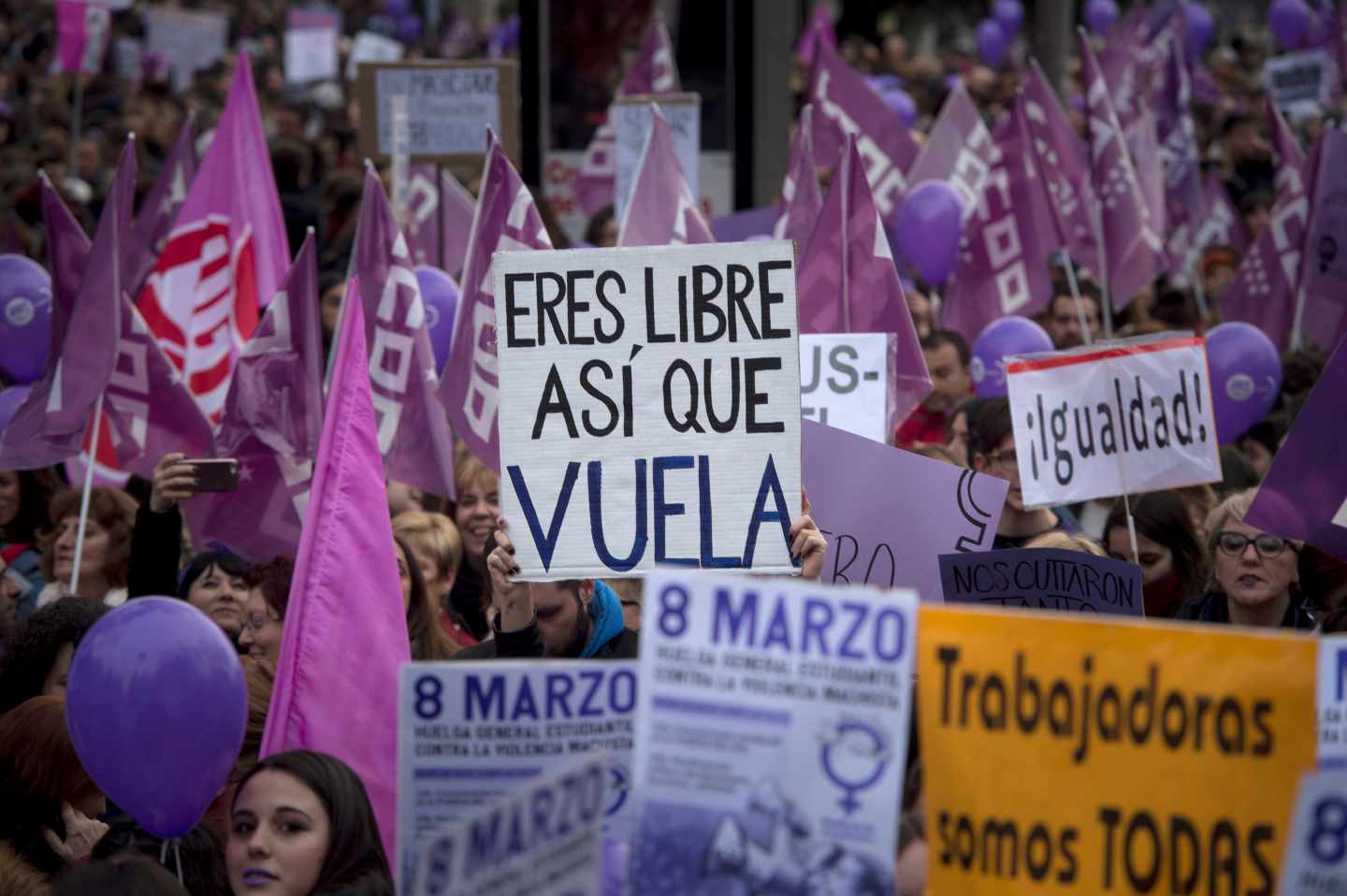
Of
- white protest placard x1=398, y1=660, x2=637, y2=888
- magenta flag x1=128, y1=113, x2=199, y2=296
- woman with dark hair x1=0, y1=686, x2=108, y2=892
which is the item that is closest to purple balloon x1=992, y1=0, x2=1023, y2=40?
magenta flag x1=128, y1=113, x2=199, y2=296

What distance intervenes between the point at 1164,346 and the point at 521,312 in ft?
8.35

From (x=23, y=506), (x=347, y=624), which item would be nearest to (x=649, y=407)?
(x=347, y=624)

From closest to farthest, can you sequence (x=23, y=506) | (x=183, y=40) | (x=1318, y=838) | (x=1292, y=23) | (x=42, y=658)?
(x=1318, y=838) → (x=42, y=658) → (x=23, y=506) → (x=1292, y=23) → (x=183, y=40)

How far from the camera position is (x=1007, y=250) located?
10094 millimetres

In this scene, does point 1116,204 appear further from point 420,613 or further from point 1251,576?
point 420,613

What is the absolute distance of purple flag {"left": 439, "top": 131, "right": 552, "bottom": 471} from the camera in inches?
272

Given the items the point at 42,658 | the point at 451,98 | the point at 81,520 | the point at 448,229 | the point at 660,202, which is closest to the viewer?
the point at 42,658


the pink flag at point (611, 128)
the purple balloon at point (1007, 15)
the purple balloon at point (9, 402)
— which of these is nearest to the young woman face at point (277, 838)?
the purple balloon at point (9, 402)

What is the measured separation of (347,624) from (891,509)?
5.58ft

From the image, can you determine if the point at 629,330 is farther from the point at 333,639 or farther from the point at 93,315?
the point at 93,315

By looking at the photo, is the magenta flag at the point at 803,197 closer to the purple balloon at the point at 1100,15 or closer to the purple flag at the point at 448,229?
the purple flag at the point at 448,229

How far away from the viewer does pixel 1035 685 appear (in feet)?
10.2

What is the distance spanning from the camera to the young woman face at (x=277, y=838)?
3.72 m

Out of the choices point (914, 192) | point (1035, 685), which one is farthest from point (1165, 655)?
point (914, 192)
